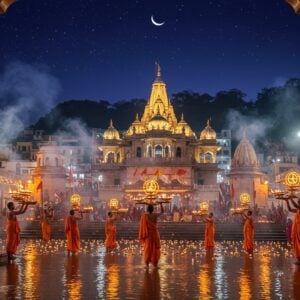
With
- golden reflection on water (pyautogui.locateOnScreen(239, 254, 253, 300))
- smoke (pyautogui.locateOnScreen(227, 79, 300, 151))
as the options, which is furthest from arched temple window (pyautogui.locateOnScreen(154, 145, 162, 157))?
golden reflection on water (pyautogui.locateOnScreen(239, 254, 253, 300))

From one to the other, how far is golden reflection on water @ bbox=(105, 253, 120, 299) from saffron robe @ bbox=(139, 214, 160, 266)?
2.70 ft

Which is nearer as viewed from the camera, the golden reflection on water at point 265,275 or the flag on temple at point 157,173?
the golden reflection on water at point 265,275

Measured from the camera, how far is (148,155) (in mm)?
61875

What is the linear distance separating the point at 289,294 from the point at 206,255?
9432 millimetres

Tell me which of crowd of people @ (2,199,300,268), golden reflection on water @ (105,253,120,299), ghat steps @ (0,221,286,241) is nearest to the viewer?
golden reflection on water @ (105,253,120,299)

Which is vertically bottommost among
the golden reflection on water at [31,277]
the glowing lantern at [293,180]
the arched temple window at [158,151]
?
the golden reflection on water at [31,277]

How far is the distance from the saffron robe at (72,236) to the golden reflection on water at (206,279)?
14.1 feet

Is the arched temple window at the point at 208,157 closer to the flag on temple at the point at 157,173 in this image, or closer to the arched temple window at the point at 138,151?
the arched temple window at the point at 138,151

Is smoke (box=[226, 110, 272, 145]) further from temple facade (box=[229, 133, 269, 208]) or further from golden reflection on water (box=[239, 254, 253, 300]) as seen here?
golden reflection on water (box=[239, 254, 253, 300])

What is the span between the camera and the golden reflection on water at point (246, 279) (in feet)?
34.9

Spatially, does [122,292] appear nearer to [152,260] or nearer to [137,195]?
[152,260]

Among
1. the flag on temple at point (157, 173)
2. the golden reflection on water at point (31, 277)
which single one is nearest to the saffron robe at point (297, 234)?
the golden reflection on water at point (31, 277)

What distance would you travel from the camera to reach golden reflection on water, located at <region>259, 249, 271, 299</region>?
10.9 metres

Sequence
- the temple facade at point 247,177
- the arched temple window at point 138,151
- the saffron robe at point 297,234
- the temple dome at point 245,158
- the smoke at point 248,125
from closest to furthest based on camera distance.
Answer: the saffron robe at point 297,234
the temple facade at point 247,177
the temple dome at point 245,158
the arched temple window at point 138,151
the smoke at point 248,125
